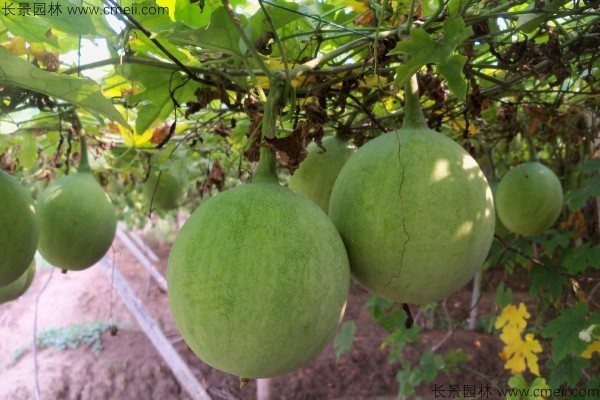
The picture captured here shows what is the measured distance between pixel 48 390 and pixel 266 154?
6008 millimetres

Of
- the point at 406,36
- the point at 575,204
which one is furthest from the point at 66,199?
the point at 575,204

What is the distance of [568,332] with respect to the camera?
2363mm

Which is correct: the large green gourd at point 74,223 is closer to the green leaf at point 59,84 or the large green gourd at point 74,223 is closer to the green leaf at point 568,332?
the green leaf at point 59,84

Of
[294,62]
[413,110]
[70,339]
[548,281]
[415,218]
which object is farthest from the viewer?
[70,339]

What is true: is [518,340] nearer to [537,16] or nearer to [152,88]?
[537,16]

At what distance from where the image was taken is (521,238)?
139 inches

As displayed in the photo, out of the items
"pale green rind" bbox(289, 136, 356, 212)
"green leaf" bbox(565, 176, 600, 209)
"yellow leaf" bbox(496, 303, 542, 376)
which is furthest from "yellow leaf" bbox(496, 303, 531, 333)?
"pale green rind" bbox(289, 136, 356, 212)

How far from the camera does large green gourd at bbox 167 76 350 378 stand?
865 millimetres

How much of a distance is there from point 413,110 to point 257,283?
2.11 feet

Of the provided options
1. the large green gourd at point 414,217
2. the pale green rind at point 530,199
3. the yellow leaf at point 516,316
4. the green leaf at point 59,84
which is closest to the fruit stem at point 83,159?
the green leaf at point 59,84

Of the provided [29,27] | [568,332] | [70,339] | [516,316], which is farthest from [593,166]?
[70,339]

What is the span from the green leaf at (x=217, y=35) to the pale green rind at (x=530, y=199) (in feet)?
6.03

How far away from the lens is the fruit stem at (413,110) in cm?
118

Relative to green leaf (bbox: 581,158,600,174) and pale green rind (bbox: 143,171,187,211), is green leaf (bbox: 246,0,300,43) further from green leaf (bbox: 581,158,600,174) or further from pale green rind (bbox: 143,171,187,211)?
pale green rind (bbox: 143,171,187,211)
